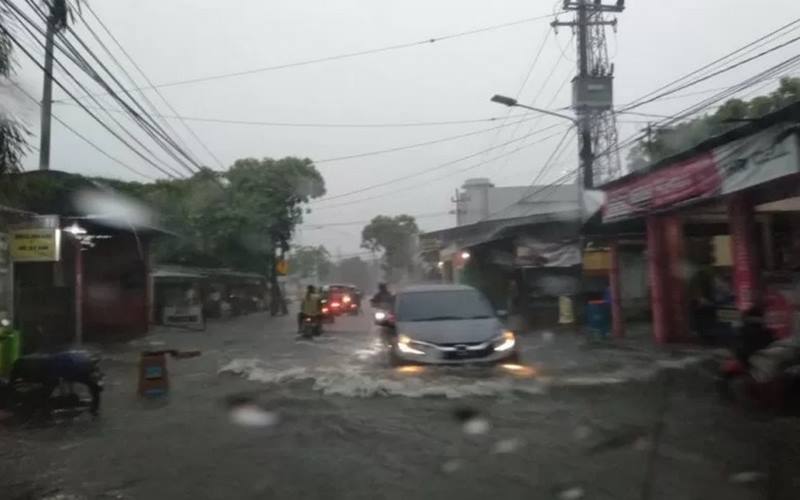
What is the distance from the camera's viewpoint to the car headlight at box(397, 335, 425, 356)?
1362 cm

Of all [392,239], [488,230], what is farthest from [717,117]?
[392,239]

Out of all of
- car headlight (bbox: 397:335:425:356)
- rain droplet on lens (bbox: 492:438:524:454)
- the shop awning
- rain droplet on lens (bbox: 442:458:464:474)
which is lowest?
rain droplet on lens (bbox: 442:458:464:474)

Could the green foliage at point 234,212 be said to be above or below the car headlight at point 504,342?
above

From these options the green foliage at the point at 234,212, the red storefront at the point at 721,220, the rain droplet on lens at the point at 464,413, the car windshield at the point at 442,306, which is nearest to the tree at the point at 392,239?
the green foliage at the point at 234,212

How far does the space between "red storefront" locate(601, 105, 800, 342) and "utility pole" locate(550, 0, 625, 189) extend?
3.81 meters

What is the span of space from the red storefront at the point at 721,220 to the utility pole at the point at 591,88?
381cm

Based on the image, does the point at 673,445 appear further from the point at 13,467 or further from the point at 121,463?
the point at 13,467

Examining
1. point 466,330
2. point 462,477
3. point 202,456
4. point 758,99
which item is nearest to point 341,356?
point 466,330

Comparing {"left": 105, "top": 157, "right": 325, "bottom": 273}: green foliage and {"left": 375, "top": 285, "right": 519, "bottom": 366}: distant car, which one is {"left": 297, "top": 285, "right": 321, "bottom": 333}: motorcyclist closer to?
{"left": 375, "top": 285, "right": 519, "bottom": 366}: distant car

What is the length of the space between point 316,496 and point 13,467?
331cm

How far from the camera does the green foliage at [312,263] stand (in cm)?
12362

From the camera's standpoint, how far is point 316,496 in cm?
692

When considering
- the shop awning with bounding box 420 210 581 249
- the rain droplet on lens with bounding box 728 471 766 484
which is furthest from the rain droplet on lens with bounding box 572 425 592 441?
the shop awning with bounding box 420 210 581 249

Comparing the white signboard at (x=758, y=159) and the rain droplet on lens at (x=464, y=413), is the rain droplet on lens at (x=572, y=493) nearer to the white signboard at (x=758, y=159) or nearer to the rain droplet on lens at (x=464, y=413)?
the rain droplet on lens at (x=464, y=413)
